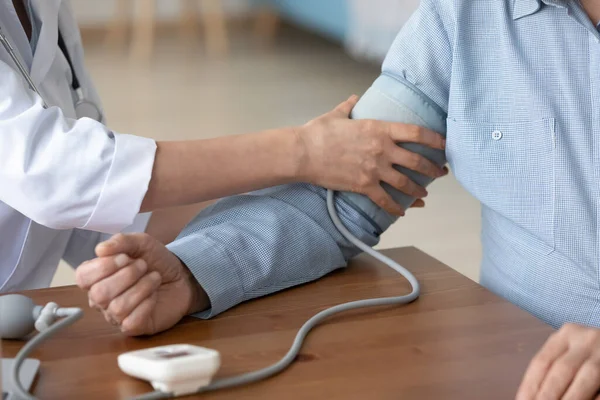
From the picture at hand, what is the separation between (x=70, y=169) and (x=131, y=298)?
0.60 ft

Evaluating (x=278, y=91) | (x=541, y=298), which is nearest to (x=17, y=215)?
(x=541, y=298)

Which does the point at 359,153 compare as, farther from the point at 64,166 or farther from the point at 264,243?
the point at 64,166

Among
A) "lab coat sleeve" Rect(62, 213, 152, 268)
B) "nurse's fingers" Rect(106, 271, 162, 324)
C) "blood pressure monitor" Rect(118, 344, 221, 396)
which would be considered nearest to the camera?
"blood pressure monitor" Rect(118, 344, 221, 396)

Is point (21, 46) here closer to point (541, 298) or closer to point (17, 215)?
point (17, 215)

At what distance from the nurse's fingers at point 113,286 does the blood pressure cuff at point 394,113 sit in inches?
12.0

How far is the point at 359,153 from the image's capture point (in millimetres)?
1027

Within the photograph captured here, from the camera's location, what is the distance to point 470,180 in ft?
3.42

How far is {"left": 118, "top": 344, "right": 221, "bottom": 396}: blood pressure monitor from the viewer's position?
678 mm

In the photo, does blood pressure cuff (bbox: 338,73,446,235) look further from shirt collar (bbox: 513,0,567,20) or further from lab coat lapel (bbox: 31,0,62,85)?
lab coat lapel (bbox: 31,0,62,85)

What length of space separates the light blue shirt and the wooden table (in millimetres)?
73

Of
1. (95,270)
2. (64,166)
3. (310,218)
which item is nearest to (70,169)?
(64,166)

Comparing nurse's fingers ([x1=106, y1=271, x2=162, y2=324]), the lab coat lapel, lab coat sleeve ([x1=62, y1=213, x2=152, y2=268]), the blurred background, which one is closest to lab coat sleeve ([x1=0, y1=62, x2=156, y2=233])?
nurse's fingers ([x1=106, y1=271, x2=162, y2=324])

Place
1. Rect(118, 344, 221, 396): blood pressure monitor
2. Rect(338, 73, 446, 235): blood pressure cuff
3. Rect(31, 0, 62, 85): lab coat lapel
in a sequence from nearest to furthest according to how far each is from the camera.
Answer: Rect(118, 344, 221, 396): blood pressure monitor
Rect(338, 73, 446, 235): blood pressure cuff
Rect(31, 0, 62, 85): lab coat lapel

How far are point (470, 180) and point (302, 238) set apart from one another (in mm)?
210
